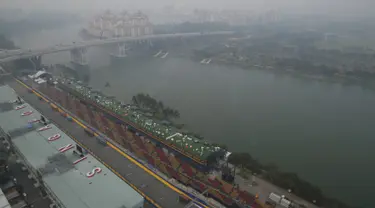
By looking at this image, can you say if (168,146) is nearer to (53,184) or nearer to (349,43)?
(53,184)

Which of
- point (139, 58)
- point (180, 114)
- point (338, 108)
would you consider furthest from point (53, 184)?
point (139, 58)

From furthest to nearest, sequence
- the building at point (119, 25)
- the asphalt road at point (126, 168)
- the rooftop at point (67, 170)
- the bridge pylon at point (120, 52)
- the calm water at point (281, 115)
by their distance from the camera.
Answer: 1. the building at point (119, 25)
2. the bridge pylon at point (120, 52)
3. the calm water at point (281, 115)
4. the asphalt road at point (126, 168)
5. the rooftop at point (67, 170)

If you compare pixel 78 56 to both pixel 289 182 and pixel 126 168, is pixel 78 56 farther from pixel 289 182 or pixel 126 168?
pixel 289 182

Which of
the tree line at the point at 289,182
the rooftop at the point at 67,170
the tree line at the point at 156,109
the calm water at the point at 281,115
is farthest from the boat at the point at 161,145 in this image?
the calm water at the point at 281,115

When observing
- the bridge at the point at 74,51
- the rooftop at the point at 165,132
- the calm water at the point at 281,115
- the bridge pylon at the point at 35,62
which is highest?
the bridge at the point at 74,51

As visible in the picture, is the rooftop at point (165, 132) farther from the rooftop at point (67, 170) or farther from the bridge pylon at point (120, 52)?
the bridge pylon at point (120, 52)

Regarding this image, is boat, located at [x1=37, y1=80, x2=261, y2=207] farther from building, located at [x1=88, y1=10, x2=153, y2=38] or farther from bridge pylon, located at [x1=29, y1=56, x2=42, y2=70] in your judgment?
building, located at [x1=88, y1=10, x2=153, y2=38]
